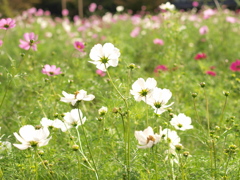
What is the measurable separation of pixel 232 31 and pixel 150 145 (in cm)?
488

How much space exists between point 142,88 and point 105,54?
184 millimetres

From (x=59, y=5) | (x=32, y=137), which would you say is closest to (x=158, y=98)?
(x=32, y=137)

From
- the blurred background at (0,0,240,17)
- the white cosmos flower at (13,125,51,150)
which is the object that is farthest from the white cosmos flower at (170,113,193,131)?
the blurred background at (0,0,240,17)

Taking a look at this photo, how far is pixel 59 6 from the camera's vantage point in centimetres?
1722

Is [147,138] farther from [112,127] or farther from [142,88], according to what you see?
[112,127]

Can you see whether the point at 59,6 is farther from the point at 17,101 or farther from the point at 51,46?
the point at 17,101

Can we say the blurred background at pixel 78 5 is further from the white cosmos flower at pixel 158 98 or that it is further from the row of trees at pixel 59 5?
the white cosmos flower at pixel 158 98

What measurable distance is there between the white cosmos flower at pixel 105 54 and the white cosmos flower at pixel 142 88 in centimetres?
11

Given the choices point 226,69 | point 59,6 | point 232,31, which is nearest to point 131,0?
point 59,6

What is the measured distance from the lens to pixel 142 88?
3.87 ft

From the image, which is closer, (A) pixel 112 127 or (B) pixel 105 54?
(B) pixel 105 54

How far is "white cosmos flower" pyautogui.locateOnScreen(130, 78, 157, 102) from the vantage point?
116 cm

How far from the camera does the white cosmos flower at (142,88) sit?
1164mm

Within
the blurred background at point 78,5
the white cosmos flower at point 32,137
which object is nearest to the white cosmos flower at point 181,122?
the white cosmos flower at point 32,137
